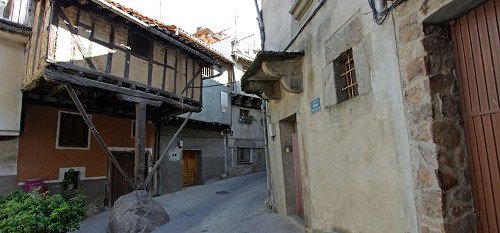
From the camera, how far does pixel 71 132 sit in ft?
31.1

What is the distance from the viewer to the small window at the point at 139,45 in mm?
8797

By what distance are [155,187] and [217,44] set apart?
9141mm

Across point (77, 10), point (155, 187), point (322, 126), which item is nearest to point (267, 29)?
point (322, 126)

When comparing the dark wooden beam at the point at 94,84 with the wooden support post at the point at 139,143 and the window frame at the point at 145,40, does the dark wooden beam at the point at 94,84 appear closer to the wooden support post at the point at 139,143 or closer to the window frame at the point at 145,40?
the wooden support post at the point at 139,143

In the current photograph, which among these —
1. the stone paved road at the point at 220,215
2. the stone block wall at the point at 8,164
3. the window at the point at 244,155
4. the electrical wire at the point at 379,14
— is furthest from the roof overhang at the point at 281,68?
the window at the point at 244,155

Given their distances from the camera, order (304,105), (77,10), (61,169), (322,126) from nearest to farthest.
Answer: (322,126) < (304,105) < (77,10) < (61,169)

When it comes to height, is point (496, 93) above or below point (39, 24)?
below

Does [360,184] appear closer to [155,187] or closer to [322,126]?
[322,126]

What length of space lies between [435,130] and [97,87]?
705cm

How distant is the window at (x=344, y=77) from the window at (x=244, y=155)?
1361 cm

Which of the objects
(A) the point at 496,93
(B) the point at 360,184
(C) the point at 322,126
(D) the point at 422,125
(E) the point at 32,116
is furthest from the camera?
(E) the point at 32,116

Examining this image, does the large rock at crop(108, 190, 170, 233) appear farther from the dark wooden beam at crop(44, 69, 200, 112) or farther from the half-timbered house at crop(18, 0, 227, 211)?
the dark wooden beam at crop(44, 69, 200, 112)

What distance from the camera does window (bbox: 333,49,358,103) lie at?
4.07 metres

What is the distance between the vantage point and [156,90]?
8867 mm
